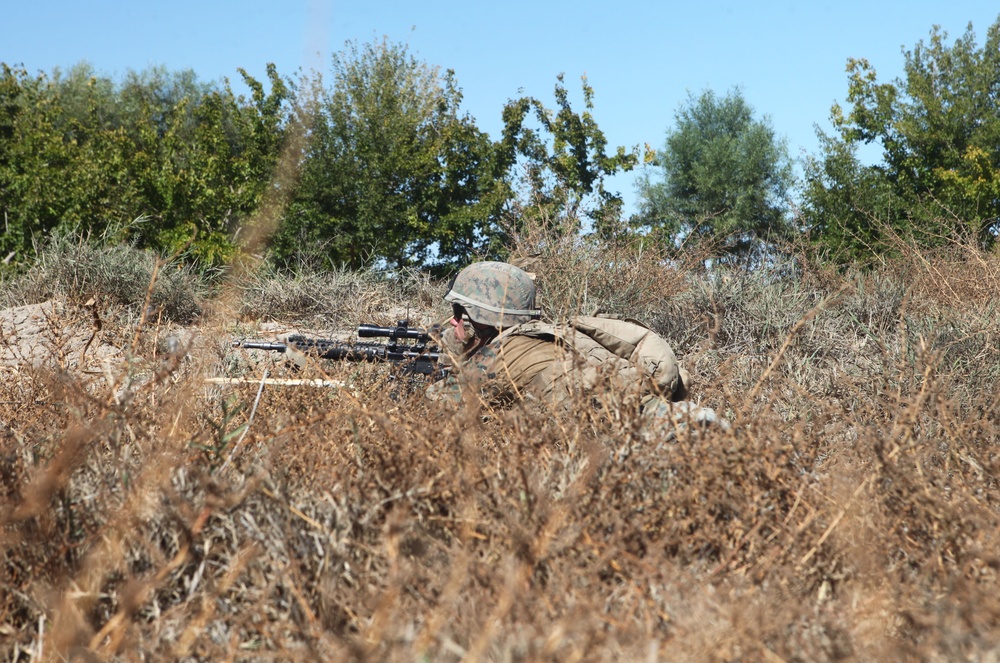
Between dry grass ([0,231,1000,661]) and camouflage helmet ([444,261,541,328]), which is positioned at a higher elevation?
camouflage helmet ([444,261,541,328])

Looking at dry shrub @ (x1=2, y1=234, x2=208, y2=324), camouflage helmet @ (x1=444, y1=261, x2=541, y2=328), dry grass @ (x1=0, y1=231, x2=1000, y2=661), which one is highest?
camouflage helmet @ (x1=444, y1=261, x2=541, y2=328)

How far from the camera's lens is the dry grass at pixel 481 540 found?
207 cm

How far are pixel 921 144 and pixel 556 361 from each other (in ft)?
67.3

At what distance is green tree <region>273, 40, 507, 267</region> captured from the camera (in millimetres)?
15844

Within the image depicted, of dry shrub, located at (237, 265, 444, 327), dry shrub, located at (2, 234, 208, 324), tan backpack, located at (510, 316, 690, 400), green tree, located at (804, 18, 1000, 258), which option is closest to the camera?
tan backpack, located at (510, 316, 690, 400)

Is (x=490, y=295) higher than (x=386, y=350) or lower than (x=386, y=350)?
higher

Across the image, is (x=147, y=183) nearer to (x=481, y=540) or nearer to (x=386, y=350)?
(x=386, y=350)

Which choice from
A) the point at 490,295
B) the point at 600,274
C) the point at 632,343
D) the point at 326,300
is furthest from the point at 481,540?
the point at 326,300

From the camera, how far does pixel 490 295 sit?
15.3 ft

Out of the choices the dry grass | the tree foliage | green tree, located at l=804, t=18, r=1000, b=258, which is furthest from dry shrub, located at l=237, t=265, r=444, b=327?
green tree, located at l=804, t=18, r=1000, b=258

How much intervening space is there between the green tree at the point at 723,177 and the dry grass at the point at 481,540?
2157 centimetres

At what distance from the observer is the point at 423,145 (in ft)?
56.4

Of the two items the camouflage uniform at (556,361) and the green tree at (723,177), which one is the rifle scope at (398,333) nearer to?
the camouflage uniform at (556,361)

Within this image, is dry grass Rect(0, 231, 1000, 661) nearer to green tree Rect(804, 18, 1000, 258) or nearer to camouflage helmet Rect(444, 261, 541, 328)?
camouflage helmet Rect(444, 261, 541, 328)
